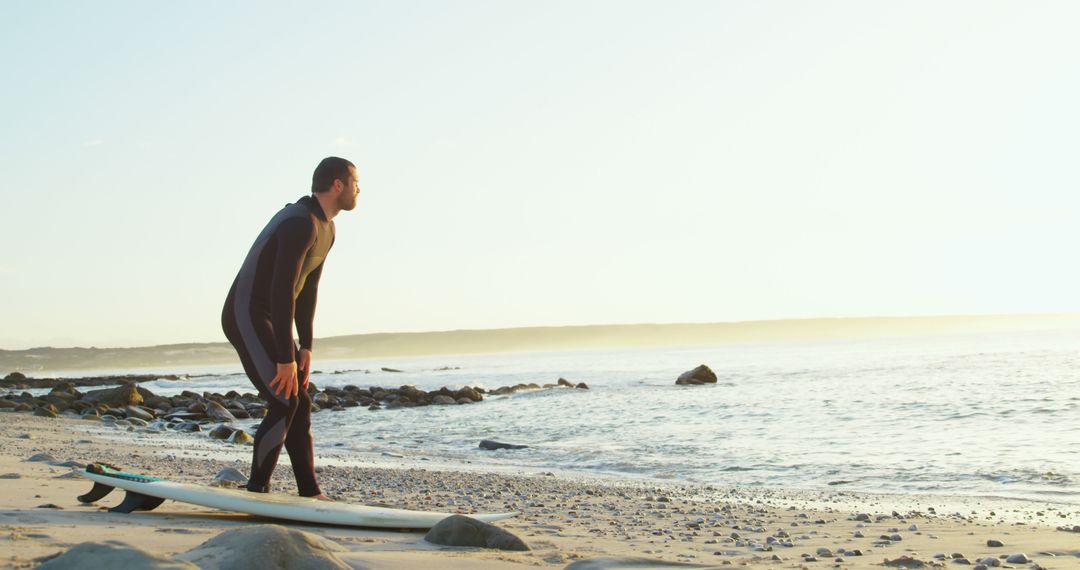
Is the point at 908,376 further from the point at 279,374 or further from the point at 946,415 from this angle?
the point at 279,374

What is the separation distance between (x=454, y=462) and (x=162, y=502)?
23.6ft

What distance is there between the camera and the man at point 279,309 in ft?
19.1

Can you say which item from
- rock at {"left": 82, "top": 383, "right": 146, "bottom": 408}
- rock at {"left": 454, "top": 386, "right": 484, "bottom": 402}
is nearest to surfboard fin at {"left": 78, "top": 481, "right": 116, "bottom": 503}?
rock at {"left": 82, "top": 383, "right": 146, "bottom": 408}

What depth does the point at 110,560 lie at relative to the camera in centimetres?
319

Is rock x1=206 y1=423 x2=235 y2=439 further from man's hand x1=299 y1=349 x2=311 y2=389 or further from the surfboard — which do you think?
the surfboard

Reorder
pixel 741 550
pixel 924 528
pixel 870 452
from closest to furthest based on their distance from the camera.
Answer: pixel 741 550, pixel 924 528, pixel 870 452

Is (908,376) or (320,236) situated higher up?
(320,236)

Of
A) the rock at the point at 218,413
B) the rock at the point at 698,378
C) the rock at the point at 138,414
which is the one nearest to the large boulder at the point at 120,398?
the rock at the point at 138,414

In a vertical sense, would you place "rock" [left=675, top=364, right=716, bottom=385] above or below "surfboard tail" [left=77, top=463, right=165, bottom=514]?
below

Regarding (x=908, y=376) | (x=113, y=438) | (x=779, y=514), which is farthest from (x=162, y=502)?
(x=908, y=376)

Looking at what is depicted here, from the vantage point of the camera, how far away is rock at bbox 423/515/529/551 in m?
4.83

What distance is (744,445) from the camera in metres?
13.6

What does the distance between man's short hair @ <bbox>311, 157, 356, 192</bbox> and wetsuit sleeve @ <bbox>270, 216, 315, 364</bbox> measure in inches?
12.3

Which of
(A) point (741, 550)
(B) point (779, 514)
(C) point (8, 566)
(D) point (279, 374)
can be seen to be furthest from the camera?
(B) point (779, 514)
